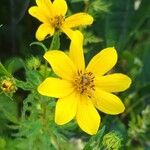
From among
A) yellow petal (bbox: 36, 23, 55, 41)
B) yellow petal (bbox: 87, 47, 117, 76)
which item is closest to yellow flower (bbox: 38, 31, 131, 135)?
yellow petal (bbox: 87, 47, 117, 76)

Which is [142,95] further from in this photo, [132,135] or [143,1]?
[143,1]

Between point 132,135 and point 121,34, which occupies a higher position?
point 121,34

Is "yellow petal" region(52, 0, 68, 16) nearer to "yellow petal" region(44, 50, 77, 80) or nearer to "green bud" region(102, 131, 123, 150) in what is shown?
"yellow petal" region(44, 50, 77, 80)

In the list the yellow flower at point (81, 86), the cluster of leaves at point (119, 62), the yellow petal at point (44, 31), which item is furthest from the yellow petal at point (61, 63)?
the cluster of leaves at point (119, 62)

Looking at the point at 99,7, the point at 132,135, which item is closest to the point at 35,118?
the point at 99,7

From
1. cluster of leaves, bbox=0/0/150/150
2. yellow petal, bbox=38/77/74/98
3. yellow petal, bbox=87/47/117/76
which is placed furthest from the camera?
cluster of leaves, bbox=0/0/150/150

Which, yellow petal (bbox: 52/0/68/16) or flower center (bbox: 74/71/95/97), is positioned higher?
yellow petal (bbox: 52/0/68/16)
